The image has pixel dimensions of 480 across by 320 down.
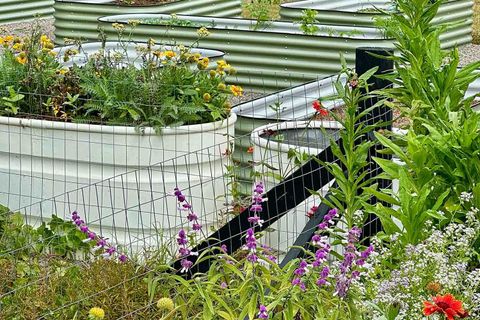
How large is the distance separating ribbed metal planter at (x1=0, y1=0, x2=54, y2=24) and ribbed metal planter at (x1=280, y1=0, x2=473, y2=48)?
151 inches

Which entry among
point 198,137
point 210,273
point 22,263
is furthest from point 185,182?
point 210,273

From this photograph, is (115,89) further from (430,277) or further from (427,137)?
(430,277)

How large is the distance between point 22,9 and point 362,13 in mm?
5103

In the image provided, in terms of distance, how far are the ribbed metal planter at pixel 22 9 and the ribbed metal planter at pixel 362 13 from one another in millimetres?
3841

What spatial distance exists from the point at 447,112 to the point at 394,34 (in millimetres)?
476

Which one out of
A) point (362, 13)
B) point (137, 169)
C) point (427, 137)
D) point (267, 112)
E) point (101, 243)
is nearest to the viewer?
point (427, 137)

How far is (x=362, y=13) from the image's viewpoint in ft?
37.9

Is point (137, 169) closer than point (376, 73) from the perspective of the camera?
No

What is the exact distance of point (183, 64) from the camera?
21.5ft

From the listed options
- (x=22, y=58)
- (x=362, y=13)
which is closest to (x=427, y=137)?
(x=22, y=58)

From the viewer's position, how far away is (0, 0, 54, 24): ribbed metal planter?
1427 cm

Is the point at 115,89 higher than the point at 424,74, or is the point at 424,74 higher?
the point at 424,74

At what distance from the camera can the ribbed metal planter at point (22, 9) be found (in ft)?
46.8

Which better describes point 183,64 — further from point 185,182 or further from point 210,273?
point 210,273
